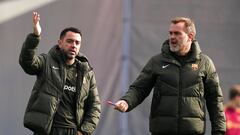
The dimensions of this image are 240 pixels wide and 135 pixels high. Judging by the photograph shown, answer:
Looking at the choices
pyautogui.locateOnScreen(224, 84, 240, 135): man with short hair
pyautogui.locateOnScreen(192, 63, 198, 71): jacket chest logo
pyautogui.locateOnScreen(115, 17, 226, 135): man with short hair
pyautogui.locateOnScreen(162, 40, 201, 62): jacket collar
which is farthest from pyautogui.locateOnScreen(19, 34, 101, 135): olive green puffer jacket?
pyautogui.locateOnScreen(224, 84, 240, 135): man with short hair

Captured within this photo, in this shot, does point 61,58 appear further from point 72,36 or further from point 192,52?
point 192,52

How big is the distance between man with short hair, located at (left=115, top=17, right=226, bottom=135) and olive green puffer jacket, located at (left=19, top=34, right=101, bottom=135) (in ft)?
1.39

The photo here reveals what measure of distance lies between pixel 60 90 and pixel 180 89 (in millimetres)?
1118

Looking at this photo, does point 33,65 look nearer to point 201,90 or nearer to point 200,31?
point 201,90

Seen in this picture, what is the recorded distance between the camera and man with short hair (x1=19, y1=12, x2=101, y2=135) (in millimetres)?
6074

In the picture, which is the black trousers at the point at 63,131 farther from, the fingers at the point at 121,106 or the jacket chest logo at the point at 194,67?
the jacket chest logo at the point at 194,67

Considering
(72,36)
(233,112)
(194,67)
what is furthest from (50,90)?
(233,112)

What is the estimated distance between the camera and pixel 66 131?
6227 millimetres

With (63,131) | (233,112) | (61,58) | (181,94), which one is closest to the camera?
(233,112)

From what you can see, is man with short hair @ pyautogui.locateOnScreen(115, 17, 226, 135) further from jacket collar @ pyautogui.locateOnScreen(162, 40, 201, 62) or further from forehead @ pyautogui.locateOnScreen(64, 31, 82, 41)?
forehead @ pyautogui.locateOnScreen(64, 31, 82, 41)

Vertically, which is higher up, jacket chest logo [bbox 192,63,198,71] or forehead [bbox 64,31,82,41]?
forehead [bbox 64,31,82,41]

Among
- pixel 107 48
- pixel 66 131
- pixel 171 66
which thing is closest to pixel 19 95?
pixel 107 48

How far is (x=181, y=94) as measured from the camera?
6.08m

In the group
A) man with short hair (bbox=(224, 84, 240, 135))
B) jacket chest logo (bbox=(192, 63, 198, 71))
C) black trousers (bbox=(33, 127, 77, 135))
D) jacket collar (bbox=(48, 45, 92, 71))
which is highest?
jacket collar (bbox=(48, 45, 92, 71))
